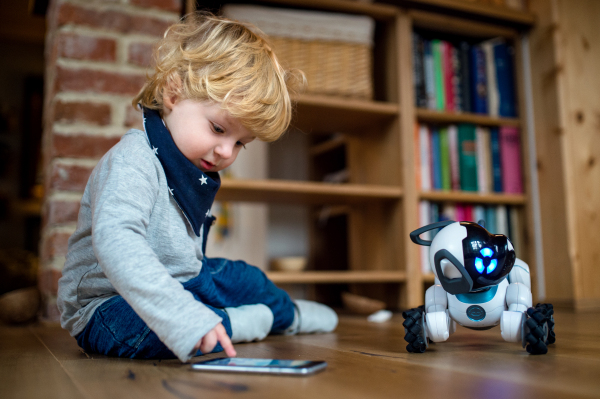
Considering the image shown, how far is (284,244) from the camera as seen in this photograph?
7.97 feet

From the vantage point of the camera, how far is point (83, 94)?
54.8 inches

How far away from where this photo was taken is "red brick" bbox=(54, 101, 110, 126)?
54.0 inches

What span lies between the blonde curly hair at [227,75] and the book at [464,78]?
1.23m

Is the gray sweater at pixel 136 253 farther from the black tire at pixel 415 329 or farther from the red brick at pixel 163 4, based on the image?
the red brick at pixel 163 4

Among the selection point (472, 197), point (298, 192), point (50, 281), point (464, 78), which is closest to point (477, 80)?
point (464, 78)

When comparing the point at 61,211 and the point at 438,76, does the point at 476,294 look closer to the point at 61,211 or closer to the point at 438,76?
the point at 61,211

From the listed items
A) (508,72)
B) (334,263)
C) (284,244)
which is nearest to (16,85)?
(284,244)

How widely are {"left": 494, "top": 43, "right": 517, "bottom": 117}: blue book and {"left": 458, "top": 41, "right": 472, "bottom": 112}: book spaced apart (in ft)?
0.49

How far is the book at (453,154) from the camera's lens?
1937 mm

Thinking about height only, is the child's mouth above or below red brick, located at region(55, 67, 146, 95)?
Result: below

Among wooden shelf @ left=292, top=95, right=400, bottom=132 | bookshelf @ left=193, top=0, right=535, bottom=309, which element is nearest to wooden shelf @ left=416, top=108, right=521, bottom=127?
bookshelf @ left=193, top=0, right=535, bottom=309

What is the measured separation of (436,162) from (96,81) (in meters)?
1.21

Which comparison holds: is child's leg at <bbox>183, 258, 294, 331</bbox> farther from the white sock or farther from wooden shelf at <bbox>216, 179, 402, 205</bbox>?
wooden shelf at <bbox>216, 179, 402, 205</bbox>

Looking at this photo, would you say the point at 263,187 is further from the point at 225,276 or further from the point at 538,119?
the point at 538,119
